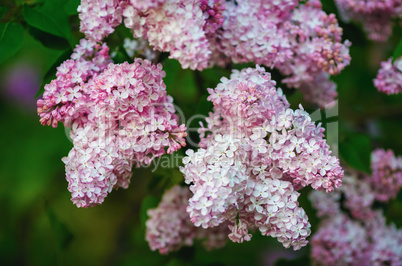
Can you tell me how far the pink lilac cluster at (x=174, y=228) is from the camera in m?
2.46

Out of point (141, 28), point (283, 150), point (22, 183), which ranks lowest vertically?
point (22, 183)

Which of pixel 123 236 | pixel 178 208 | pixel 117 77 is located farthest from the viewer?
pixel 123 236

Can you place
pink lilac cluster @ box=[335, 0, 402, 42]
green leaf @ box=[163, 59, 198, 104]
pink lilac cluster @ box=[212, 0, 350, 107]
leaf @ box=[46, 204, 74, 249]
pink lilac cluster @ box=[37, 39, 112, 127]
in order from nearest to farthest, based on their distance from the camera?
pink lilac cluster @ box=[37, 39, 112, 127] → pink lilac cluster @ box=[212, 0, 350, 107] → pink lilac cluster @ box=[335, 0, 402, 42] → leaf @ box=[46, 204, 74, 249] → green leaf @ box=[163, 59, 198, 104]

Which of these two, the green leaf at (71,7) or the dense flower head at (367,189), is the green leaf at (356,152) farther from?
the green leaf at (71,7)

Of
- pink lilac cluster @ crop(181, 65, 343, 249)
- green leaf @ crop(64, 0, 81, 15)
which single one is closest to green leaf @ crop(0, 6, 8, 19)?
green leaf @ crop(64, 0, 81, 15)

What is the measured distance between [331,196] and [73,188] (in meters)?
1.64

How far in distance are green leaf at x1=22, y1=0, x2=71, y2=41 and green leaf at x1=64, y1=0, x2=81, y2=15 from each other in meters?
0.03

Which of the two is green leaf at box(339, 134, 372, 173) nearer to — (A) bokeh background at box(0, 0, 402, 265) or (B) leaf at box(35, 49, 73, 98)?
(A) bokeh background at box(0, 0, 402, 265)

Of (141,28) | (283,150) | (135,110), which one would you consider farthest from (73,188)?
(283,150)

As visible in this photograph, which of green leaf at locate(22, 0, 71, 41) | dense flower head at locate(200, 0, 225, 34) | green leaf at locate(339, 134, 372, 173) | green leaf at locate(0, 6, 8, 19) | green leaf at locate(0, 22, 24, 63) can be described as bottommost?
green leaf at locate(339, 134, 372, 173)

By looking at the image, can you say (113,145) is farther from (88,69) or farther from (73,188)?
(88,69)

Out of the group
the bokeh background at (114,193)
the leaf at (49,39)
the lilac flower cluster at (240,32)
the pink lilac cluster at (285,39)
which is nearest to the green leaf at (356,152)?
the bokeh background at (114,193)

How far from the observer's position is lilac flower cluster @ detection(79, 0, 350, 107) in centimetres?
175

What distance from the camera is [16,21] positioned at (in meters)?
2.25
